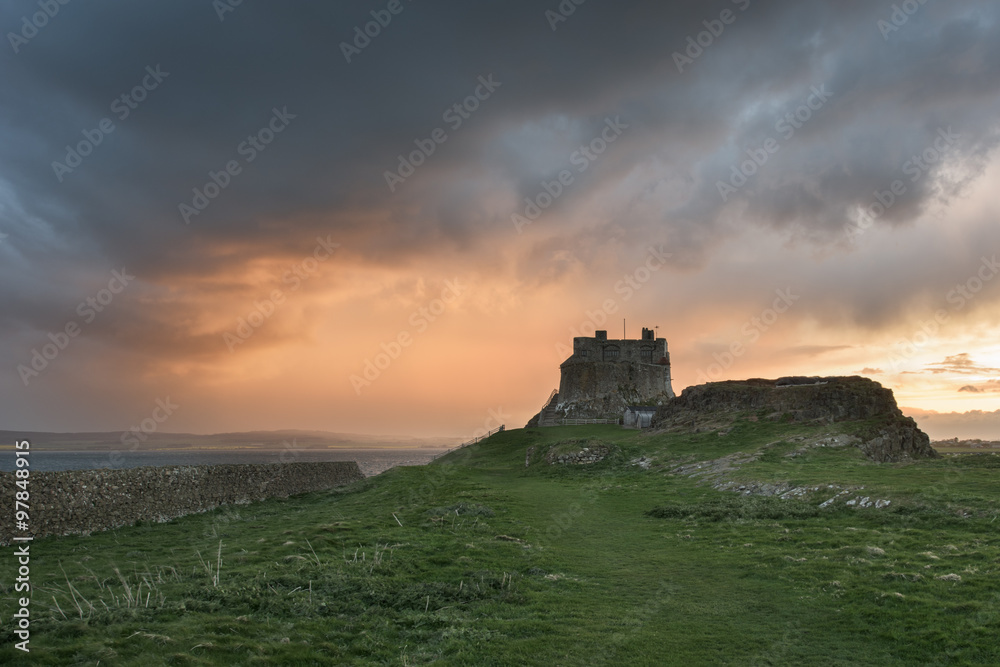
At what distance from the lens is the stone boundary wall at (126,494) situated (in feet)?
65.7

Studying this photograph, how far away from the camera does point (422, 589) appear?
13.0 m

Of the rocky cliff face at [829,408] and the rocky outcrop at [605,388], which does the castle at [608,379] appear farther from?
the rocky cliff face at [829,408]

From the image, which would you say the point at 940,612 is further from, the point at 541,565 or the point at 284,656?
the point at 284,656

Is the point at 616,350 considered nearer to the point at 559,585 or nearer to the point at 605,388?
the point at 605,388

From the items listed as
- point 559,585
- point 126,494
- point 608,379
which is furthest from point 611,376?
point 559,585

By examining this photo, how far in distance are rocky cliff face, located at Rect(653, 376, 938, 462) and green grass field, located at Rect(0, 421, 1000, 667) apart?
9.44 m

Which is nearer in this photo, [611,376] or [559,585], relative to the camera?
[559,585]

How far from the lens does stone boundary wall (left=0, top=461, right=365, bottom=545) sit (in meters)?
20.0

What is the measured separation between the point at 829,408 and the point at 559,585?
30774 mm

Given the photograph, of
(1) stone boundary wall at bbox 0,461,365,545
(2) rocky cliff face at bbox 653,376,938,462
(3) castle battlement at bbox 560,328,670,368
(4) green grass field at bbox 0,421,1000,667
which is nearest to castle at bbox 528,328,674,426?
(3) castle battlement at bbox 560,328,670,368

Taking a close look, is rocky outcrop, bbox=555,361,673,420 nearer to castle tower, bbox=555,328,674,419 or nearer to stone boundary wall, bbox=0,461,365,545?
castle tower, bbox=555,328,674,419

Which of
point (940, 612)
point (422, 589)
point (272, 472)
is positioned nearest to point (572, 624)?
point (422, 589)

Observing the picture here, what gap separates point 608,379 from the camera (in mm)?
76938

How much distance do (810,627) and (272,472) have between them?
31502 mm
